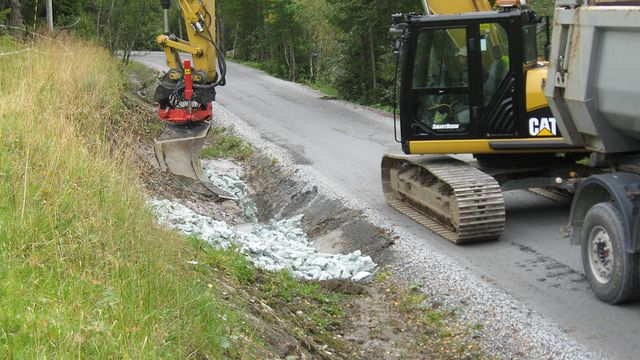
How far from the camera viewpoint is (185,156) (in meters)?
11.5

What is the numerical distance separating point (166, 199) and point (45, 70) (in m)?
2.38

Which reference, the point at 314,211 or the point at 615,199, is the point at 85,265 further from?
the point at 314,211

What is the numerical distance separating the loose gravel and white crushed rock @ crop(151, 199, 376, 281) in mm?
464

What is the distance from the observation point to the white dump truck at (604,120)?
5699 millimetres

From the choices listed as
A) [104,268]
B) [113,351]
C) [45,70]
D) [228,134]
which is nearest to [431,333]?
[104,268]

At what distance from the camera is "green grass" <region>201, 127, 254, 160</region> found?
1488 centimetres

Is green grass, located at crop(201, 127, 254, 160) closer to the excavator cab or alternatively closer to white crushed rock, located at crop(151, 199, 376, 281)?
white crushed rock, located at crop(151, 199, 376, 281)

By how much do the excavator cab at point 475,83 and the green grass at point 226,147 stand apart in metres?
6.48

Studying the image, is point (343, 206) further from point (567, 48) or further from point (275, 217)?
point (567, 48)

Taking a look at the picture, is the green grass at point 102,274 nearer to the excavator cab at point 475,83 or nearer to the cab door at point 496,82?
the excavator cab at point 475,83

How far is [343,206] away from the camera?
1031 centimetres

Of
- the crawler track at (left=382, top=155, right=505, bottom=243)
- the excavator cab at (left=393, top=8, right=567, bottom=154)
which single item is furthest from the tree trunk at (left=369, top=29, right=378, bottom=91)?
the excavator cab at (left=393, top=8, right=567, bottom=154)

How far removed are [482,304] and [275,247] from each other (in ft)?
9.93

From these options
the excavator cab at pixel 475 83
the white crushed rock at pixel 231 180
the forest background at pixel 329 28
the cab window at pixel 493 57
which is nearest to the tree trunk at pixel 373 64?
the forest background at pixel 329 28
